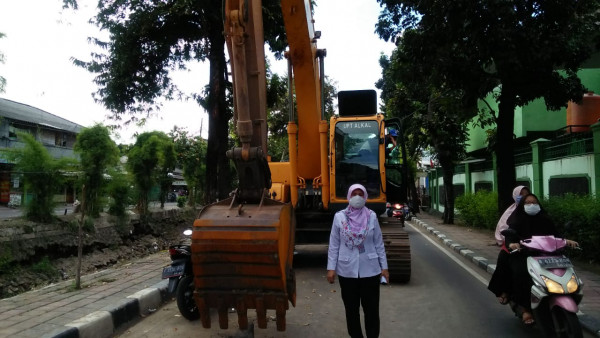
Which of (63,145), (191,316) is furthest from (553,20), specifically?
(63,145)

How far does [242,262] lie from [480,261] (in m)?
7.10

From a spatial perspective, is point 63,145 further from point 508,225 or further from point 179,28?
point 508,225

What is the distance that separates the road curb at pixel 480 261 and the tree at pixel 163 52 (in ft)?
20.3

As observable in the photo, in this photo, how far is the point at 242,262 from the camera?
386 cm

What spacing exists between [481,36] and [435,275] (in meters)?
4.79

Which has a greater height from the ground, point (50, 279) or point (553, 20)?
point (553, 20)

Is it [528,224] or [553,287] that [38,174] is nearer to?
[528,224]

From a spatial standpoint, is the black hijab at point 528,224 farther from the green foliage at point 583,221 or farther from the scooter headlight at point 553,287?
the green foliage at point 583,221

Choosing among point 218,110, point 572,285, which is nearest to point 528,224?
point 572,285

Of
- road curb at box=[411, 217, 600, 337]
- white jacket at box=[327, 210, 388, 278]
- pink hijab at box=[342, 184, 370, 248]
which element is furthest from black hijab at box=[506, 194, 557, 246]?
pink hijab at box=[342, 184, 370, 248]

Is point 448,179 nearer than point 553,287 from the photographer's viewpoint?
No

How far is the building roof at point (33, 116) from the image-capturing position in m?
26.3

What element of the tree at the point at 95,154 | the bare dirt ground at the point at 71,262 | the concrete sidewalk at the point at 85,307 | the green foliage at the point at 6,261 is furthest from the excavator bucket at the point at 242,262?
the green foliage at the point at 6,261

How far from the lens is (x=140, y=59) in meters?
13.0
